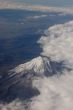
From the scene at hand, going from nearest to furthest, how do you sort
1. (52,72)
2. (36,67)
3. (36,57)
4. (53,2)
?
(52,72)
(36,67)
(36,57)
(53,2)

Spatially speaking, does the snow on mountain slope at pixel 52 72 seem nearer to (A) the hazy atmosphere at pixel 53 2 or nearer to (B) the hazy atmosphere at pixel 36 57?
(B) the hazy atmosphere at pixel 36 57

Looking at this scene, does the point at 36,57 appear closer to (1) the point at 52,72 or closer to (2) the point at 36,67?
(2) the point at 36,67

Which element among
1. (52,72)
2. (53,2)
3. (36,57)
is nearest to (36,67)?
(52,72)

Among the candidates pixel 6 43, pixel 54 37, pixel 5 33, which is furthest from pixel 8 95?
pixel 54 37

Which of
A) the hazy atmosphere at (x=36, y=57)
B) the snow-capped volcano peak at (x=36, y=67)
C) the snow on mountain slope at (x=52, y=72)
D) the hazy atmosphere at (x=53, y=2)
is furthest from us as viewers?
the hazy atmosphere at (x=53, y=2)

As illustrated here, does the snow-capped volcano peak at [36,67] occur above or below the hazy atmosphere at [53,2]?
below

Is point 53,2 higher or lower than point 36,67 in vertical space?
higher

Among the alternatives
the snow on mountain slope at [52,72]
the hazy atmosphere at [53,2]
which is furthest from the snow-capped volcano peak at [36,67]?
the hazy atmosphere at [53,2]

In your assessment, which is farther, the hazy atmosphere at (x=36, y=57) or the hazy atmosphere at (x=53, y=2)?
the hazy atmosphere at (x=53, y=2)
